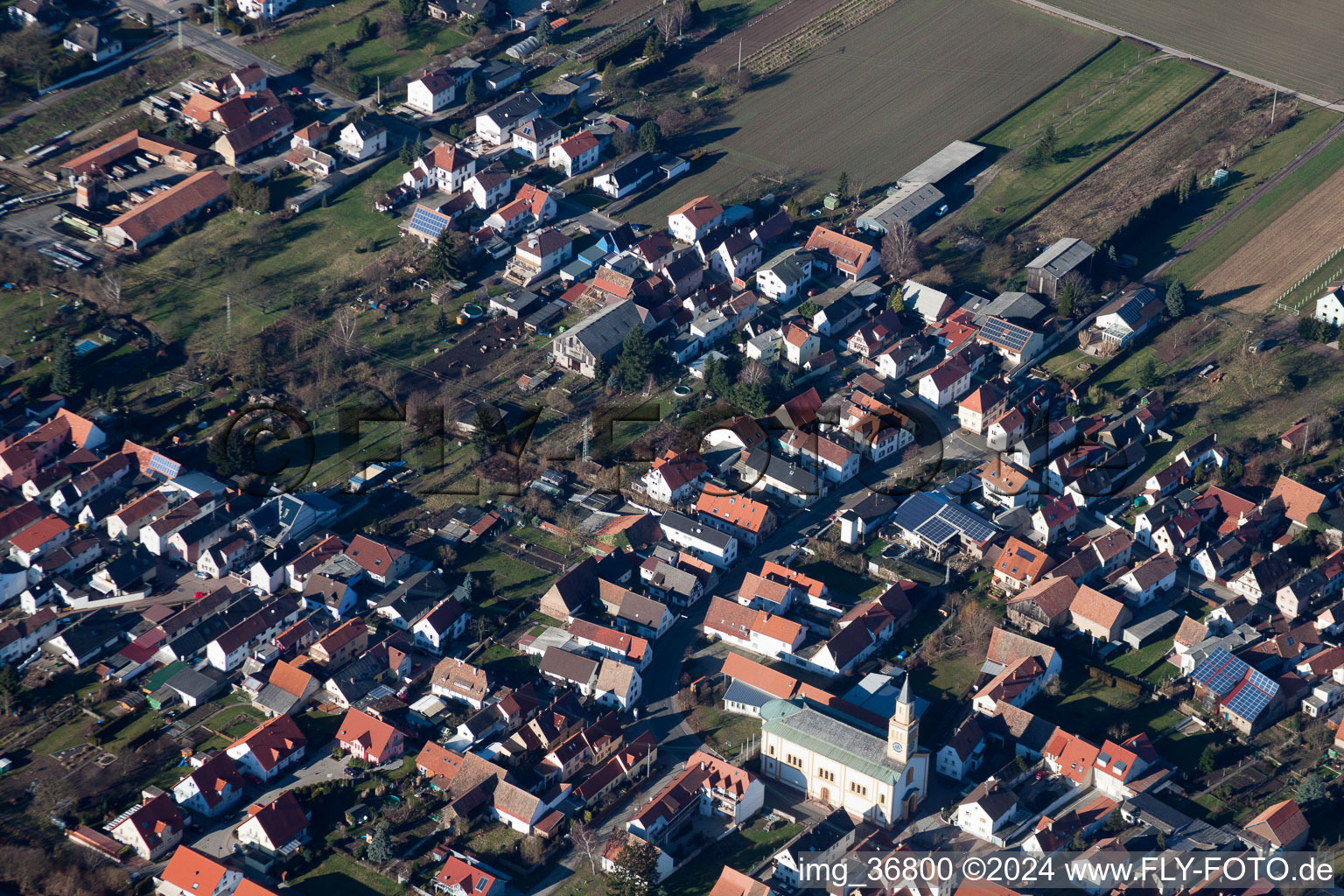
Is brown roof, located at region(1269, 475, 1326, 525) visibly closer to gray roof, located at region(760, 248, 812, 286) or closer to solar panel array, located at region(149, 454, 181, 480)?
gray roof, located at region(760, 248, 812, 286)

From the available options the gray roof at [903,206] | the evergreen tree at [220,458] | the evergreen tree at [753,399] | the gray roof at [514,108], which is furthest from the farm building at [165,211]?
the gray roof at [903,206]

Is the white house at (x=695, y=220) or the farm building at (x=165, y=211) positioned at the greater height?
the farm building at (x=165, y=211)

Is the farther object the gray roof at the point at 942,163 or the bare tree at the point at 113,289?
the gray roof at the point at 942,163

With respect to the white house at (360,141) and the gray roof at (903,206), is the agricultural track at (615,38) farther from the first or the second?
the gray roof at (903,206)

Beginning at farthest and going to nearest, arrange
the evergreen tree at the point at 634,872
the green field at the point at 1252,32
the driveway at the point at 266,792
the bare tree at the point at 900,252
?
the green field at the point at 1252,32 → the bare tree at the point at 900,252 → the driveway at the point at 266,792 → the evergreen tree at the point at 634,872

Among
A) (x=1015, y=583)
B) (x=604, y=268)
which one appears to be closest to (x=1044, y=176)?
(x=604, y=268)

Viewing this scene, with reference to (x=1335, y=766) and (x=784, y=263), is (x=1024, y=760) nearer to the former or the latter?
(x=1335, y=766)
